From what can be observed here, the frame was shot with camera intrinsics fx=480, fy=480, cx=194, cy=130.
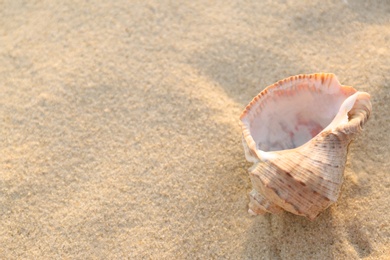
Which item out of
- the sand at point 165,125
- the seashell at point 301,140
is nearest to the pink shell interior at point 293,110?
the seashell at point 301,140

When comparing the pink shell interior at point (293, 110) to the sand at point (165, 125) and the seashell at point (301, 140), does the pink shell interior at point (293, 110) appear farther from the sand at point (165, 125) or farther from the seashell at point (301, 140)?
the sand at point (165, 125)

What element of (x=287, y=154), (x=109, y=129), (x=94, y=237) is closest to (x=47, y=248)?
(x=94, y=237)

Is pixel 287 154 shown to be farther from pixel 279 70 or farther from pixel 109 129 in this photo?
pixel 109 129

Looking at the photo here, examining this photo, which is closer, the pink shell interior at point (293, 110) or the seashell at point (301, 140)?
the seashell at point (301, 140)

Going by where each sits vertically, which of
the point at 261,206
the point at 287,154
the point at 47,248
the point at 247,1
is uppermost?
the point at 247,1

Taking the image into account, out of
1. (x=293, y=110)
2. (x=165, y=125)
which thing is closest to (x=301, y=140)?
(x=293, y=110)

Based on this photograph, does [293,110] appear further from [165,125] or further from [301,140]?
[165,125]
